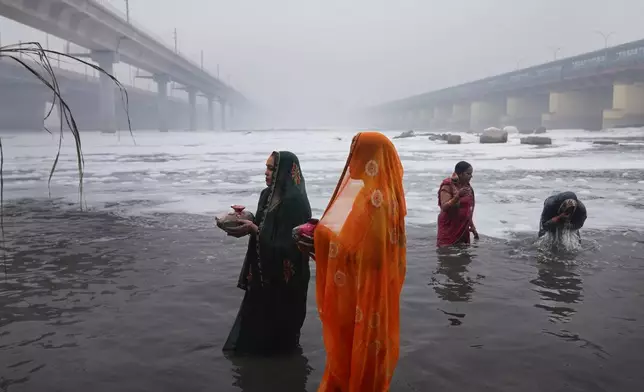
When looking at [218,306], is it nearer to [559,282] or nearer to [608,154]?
[559,282]

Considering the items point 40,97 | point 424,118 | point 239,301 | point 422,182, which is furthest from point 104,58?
point 424,118

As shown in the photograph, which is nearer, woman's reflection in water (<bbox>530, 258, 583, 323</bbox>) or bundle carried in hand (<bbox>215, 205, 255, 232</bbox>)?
bundle carried in hand (<bbox>215, 205, 255, 232</bbox>)

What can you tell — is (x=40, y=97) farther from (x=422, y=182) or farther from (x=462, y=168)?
(x=462, y=168)

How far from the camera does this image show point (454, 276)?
19.2 ft

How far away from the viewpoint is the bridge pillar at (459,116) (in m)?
74.5

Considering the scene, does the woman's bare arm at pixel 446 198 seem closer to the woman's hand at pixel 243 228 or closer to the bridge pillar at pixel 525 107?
the woman's hand at pixel 243 228

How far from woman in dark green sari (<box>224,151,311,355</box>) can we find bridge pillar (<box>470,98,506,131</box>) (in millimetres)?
66747

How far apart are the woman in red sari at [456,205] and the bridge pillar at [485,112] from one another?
207 feet

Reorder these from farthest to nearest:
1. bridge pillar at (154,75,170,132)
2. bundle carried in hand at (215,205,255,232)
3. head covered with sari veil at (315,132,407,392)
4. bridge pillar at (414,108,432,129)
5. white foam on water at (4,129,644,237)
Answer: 1. bridge pillar at (414,108,432,129)
2. bridge pillar at (154,75,170,132)
3. white foam on water at (4,129,644,237)
4. bundle carried in hand at (215,205,255,232)
5. head covered with sari veil at (315,132,407,392)

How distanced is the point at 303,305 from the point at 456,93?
75.8 meters

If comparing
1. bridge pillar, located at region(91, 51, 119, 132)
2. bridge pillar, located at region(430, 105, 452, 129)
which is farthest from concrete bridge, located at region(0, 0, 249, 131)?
bridge pillar, located at region(430, 105, 452, 129)

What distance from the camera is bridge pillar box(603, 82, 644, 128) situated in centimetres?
3891

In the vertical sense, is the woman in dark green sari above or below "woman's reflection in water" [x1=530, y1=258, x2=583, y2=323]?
above

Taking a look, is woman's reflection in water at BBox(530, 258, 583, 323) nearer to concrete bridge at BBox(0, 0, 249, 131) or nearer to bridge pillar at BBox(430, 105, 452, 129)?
concrete bridge at BBox(0, 0, 249, 131)
